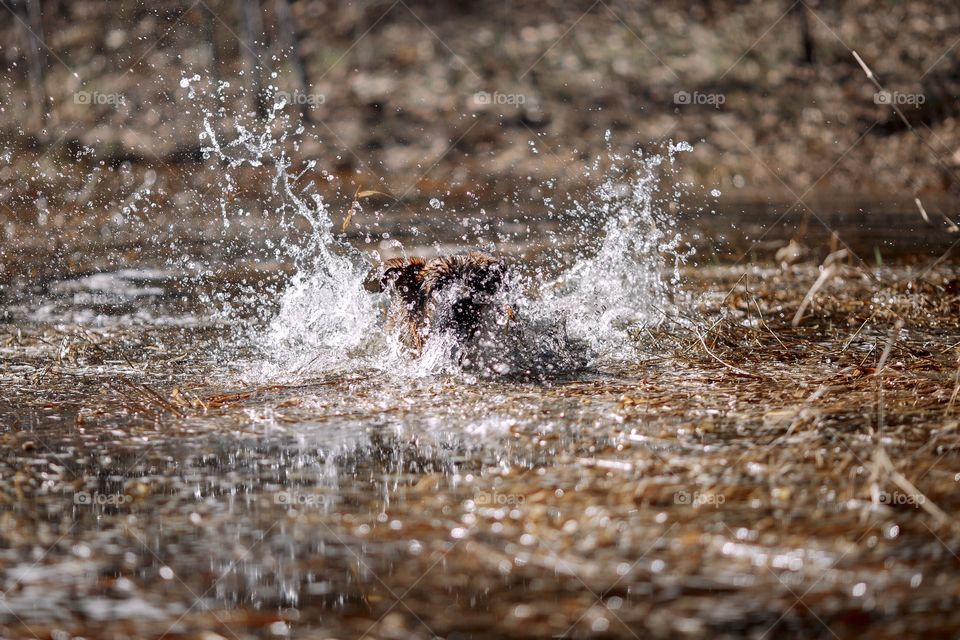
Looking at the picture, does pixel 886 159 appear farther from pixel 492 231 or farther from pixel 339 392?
pixel 339 392

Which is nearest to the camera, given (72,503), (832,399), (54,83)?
(72,503)

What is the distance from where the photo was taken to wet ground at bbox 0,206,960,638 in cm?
268

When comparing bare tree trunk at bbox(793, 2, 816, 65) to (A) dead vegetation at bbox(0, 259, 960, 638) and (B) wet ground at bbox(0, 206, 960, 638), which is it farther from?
(A) dead vegetation at bbox(0, 259, 960, 638)

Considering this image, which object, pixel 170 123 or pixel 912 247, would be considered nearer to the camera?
pixel 912 247

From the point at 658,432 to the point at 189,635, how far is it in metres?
2.15

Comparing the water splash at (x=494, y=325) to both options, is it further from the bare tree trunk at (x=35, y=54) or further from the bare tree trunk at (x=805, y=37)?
the bare tree trunk at (x=35, y=54)

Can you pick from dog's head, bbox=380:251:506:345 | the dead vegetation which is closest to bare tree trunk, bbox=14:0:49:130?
the dead vegetation

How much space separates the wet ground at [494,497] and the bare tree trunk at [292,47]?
11.4 meters

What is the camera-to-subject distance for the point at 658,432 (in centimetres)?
412

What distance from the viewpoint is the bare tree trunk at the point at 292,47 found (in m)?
16.2

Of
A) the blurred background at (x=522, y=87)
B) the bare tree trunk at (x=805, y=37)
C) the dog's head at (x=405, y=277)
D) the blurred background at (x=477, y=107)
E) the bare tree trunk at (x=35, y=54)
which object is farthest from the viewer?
the bare tree trunk at (x=35, y=54)

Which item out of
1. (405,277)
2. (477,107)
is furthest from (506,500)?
(477,107)

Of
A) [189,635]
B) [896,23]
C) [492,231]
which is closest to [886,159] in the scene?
[896,23]

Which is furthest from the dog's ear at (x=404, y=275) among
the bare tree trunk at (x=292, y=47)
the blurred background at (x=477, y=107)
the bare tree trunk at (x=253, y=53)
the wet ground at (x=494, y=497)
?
the bare tree trunk at (x=292, y=47)
